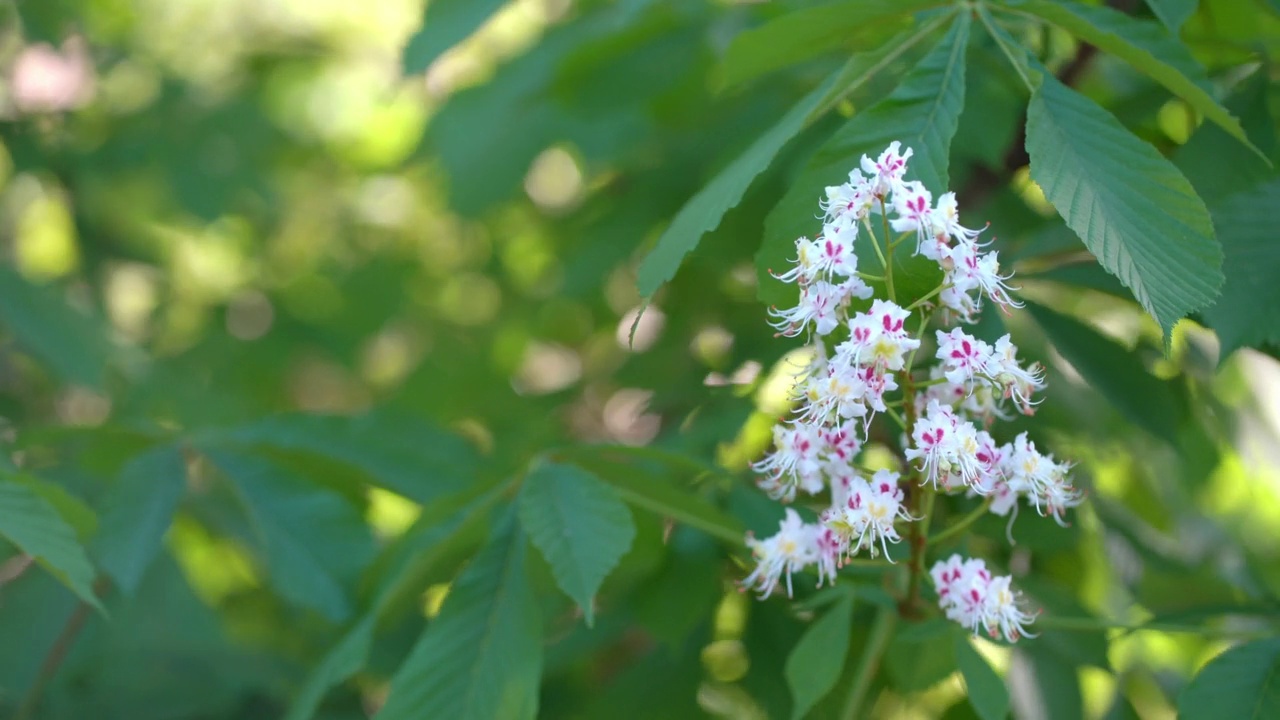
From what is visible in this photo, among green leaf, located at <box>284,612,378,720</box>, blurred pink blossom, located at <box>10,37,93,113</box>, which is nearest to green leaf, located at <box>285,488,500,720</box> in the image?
green leaf, located at <box>284,612,378,720</box>

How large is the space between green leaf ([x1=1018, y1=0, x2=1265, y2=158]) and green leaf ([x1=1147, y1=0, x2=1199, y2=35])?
10 mm

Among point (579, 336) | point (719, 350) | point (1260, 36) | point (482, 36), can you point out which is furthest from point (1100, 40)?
point (482, 36)

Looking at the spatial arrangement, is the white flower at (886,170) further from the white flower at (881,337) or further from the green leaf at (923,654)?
the green leaf at (923,654)

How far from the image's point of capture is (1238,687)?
731mm

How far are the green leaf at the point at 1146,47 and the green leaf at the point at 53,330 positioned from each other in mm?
1293

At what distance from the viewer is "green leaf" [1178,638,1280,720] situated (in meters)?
0.72

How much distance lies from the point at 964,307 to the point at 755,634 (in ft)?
1.66

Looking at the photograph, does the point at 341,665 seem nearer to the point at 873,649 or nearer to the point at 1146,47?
the point at 873,649

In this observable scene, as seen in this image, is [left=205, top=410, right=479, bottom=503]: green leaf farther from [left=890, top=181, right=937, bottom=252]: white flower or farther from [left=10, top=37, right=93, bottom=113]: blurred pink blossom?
[left=10, top=37, right=93, bottom=113]: blurred pink blossom

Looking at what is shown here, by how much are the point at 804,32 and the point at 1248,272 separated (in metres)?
0.35

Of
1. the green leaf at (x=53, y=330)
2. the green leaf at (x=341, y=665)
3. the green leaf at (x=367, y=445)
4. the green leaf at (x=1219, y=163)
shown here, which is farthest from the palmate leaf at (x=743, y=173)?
the green leaf at (x=53, y=330)

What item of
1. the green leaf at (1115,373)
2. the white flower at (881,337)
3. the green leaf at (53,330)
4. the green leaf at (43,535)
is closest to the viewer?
the white flower at (881,337)

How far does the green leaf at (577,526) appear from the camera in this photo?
28.6 inches

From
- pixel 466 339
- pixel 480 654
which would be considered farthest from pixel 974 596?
pixel 466 339
